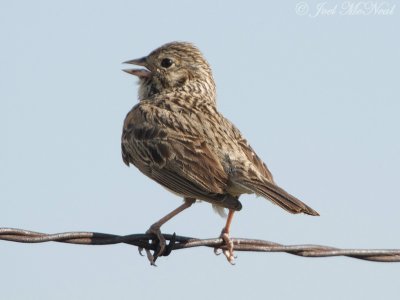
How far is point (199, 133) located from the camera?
8711mm

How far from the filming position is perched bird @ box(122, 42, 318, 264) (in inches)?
303

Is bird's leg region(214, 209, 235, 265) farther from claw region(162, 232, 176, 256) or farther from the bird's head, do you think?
the bird's head

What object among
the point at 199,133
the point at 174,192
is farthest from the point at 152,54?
the point at 174,192

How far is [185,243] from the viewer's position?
6566 mm

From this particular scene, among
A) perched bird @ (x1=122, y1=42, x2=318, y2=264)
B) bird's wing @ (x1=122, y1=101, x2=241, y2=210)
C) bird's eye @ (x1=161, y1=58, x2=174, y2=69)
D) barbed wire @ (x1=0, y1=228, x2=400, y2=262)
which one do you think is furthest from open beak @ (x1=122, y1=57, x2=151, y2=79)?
barbed wire @ (x1=0, y1=228, x2=400, y2=262)

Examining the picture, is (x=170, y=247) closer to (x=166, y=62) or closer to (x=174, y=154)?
(x=174, y=154)

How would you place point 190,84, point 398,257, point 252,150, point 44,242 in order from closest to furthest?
point 44,242 → point 398,257 → point 252,150 → point 190,84

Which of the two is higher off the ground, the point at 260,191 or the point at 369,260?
the point at 260,191

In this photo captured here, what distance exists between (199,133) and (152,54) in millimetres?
2081

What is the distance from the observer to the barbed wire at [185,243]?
5.74 m

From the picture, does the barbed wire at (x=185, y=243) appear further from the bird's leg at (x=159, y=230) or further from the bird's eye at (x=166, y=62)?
the bird's eye at (x=166, y=62)

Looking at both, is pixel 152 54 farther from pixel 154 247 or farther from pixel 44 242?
pixel 44 242

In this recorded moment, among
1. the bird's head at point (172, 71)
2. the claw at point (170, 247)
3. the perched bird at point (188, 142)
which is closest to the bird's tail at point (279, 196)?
the perched bird at point (188, 142)

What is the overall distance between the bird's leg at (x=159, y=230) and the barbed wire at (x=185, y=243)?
5 cm
